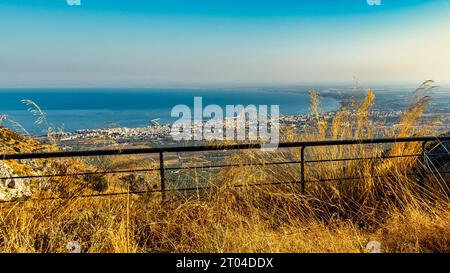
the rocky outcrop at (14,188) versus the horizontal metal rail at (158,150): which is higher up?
the horizontal metal rail at (158,150)

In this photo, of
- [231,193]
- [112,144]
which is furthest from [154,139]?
[231,193]

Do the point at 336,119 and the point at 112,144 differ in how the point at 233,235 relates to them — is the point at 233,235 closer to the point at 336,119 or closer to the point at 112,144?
the point at 112,144

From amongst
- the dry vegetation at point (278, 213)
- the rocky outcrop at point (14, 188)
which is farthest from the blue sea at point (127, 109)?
the dry vegetation at point (278, 213)

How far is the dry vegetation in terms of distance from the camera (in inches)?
114

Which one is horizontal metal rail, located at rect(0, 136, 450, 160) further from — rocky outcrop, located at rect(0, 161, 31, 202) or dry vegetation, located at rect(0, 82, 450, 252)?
rocky outcrop, located at rect(0, 161, 31, 202)

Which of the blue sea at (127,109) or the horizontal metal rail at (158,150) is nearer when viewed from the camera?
the horizontal metal rail at (158,150)

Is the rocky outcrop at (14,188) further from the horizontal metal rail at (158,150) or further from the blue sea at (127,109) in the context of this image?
the horizontal metal rail at (158,150)

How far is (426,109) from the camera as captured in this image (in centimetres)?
491

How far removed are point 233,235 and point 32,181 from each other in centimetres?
263

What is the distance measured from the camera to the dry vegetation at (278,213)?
9.51 feet

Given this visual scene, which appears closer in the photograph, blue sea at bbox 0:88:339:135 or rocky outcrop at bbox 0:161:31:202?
rocky outcrop at bbox 0:161:31:202

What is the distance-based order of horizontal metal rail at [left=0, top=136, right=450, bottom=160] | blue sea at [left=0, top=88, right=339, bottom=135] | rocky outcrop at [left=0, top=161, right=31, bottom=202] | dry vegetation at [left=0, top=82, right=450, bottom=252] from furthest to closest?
blue sea at [left=0, top=88, right=339, bottom=135] → rocky outcrop at [left=0, top=161, right=31, bottom=202] → horizontal metal rail at [left=0, top=136, right=450, bottom=160] → dry vegetation at [left=0, top=82, right=450, bottom=252]

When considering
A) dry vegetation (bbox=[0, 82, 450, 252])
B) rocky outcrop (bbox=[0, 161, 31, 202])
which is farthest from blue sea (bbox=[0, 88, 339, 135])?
dry vegetation (bbox=[0, 82, 450, 252])

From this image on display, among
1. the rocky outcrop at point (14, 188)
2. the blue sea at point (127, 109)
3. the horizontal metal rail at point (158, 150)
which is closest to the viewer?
the horizontal metal rail at point (158, 150)
